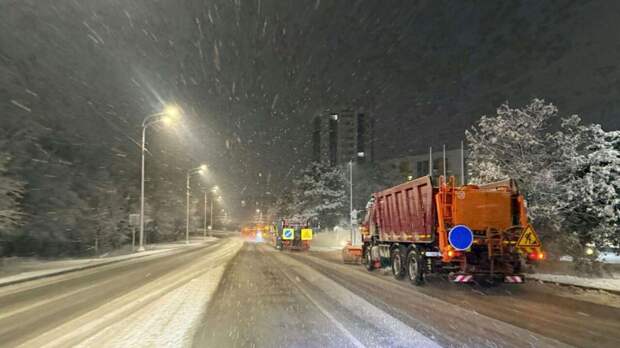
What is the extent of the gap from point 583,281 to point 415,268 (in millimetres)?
5001

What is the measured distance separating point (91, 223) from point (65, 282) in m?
21.9

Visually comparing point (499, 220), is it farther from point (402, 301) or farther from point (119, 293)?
point (119, 293)

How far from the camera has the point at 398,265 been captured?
18.8 metres

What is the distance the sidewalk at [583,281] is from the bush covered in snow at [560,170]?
106cm

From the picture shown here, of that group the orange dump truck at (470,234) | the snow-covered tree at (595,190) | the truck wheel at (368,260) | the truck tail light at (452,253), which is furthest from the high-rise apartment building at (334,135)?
the truck tail light at (452,253)

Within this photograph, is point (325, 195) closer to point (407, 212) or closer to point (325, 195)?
point (325, 195)

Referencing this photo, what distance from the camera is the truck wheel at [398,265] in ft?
60.6

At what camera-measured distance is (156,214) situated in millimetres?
63688

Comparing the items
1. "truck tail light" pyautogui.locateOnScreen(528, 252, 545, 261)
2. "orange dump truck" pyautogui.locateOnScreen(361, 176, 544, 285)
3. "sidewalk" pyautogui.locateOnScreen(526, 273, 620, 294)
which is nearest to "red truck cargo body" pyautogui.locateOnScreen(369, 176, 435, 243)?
"orange dump truck" pyautogui.locateOnScreen(361, 176, 544, 285)

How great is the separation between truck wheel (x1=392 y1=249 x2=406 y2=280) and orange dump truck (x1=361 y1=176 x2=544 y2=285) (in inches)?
38.8

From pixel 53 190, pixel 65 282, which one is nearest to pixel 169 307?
pixel 65 282

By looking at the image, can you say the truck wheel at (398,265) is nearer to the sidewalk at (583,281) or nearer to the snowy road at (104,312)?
the sidewalk at (583,281)

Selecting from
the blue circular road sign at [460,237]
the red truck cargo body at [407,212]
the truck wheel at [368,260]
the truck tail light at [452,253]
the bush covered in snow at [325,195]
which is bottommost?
the truck wheel at [368,260]

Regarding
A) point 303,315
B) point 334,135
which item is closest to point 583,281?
point 303,315
